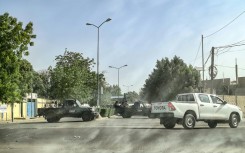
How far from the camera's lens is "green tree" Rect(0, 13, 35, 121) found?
28.8m

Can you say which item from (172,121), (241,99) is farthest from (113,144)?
(241,99)

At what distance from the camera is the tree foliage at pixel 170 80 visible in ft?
222

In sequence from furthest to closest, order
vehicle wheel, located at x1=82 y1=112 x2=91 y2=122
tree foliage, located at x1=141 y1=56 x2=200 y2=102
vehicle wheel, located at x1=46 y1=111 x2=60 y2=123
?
1. tree foliage, located at x1=141 y1=56 x2=200 y2=102
2. vehicle wheel, located at x1=82 y1=112 x2=91 y2=122
3. vehicle wheel, located at x1=46 y1=111 x2=60 y2=123

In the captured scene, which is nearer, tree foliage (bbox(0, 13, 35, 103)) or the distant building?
tree foliage (bbox(0, 13, 35, 103))

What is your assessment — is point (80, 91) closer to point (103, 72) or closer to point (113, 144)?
point (103, 72)

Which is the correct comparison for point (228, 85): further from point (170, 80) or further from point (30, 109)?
point (30, 109)

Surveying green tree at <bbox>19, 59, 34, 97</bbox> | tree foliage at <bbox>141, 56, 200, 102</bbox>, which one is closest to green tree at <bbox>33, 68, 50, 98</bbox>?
tree foliage at <bbox>141, 56, 200, 102</bbox>

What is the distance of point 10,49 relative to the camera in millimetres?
29328

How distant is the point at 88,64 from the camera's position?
75.1 m

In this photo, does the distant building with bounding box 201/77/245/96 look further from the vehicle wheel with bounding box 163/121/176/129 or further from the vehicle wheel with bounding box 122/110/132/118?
the vehicle wheel with bounding box 163/121/176/129

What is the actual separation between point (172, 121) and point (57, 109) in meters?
13.8

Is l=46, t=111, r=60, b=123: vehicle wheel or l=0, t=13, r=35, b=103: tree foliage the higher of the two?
l=0, t=13, r=35, b=103: tree foliage

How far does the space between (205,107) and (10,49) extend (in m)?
15.1

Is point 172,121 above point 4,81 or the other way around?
the other way around
